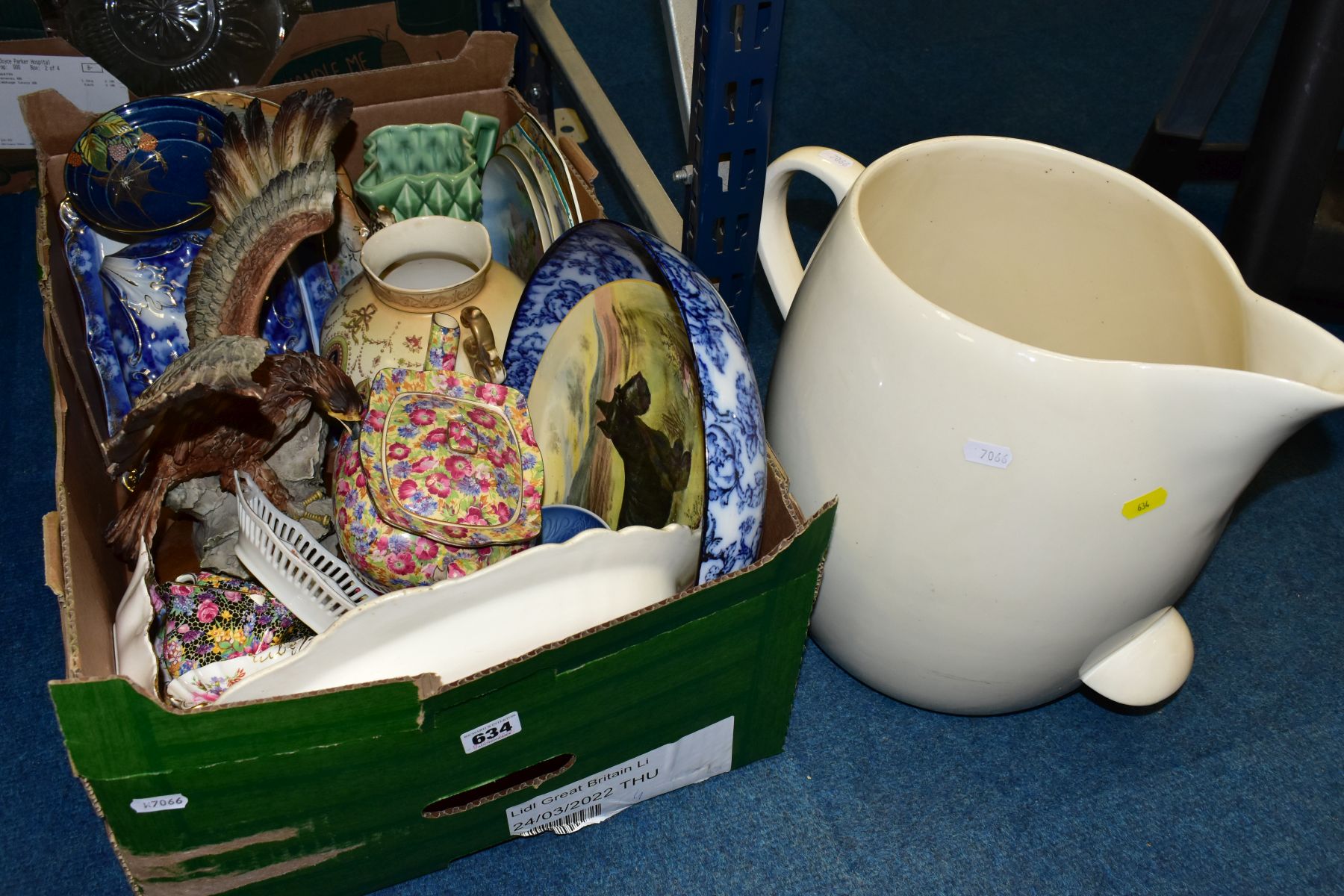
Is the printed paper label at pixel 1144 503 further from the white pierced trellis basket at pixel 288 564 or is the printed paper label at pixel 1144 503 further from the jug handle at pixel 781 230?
the white pierced trellis basket at pixel 288 564

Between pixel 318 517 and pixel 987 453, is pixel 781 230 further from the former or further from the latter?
pixel 318 517

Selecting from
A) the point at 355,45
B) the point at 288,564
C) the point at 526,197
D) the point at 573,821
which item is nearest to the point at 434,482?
the point at 288,564

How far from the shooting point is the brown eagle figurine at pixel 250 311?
2.49 ft

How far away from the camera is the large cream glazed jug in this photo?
0.67m

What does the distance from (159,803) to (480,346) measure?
0.38 meters

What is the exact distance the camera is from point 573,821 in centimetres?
89

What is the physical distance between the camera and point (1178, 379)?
2.09ft

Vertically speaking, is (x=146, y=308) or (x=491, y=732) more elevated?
(x=146, y=308)

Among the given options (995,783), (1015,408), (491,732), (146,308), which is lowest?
(995,783)

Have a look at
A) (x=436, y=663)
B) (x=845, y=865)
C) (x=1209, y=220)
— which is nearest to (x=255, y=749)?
(x=436, y=663)

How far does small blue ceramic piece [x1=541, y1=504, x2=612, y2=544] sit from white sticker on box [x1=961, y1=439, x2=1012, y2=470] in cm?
28

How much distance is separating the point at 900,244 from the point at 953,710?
0.40 metres

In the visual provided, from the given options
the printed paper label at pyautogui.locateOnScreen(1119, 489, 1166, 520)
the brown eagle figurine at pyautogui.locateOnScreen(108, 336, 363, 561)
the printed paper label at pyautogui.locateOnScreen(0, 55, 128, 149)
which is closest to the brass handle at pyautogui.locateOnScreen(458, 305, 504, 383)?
the brown eagle figurine at pyautogui.locateOnScreen(108, 336, 363, 561)

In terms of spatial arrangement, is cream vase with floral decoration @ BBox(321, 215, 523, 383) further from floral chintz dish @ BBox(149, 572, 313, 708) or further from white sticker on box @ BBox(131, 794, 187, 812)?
white sticker on box @ BBox(131, 794, 187, 812)
